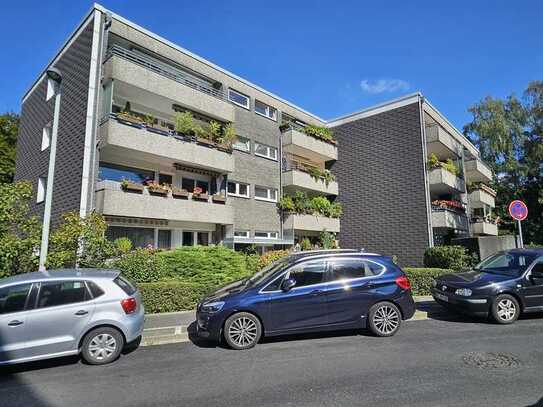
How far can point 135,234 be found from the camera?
14891 mm

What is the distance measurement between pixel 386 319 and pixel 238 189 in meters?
13.0

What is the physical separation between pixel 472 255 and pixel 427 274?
5.09 m

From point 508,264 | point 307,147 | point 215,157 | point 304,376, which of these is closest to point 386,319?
point 304,376

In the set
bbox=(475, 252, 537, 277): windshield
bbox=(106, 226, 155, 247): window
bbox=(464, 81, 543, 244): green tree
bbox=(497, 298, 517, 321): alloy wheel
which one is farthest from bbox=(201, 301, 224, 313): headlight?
bbox=(464, 81, 543, 244): green tree

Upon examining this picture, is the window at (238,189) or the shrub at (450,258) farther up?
the window at (238,189)

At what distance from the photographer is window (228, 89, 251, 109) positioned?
1986cm

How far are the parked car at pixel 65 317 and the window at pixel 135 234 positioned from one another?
7.90 metres

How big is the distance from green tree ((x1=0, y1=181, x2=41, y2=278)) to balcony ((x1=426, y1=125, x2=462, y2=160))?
20.4 meters

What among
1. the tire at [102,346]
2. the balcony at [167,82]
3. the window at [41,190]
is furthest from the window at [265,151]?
the tire at [102,346]

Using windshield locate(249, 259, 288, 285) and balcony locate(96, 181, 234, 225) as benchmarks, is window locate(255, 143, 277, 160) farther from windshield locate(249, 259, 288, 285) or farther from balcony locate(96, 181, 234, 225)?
windshield locate(249, 259, 288, 285)

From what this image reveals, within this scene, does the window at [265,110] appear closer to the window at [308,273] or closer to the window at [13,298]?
the window at [308,273]

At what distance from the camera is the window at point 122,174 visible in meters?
14.6

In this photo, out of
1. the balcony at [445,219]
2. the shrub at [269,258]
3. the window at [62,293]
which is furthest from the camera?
the balcony at [445,219]

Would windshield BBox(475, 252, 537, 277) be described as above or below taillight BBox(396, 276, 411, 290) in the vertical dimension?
above
